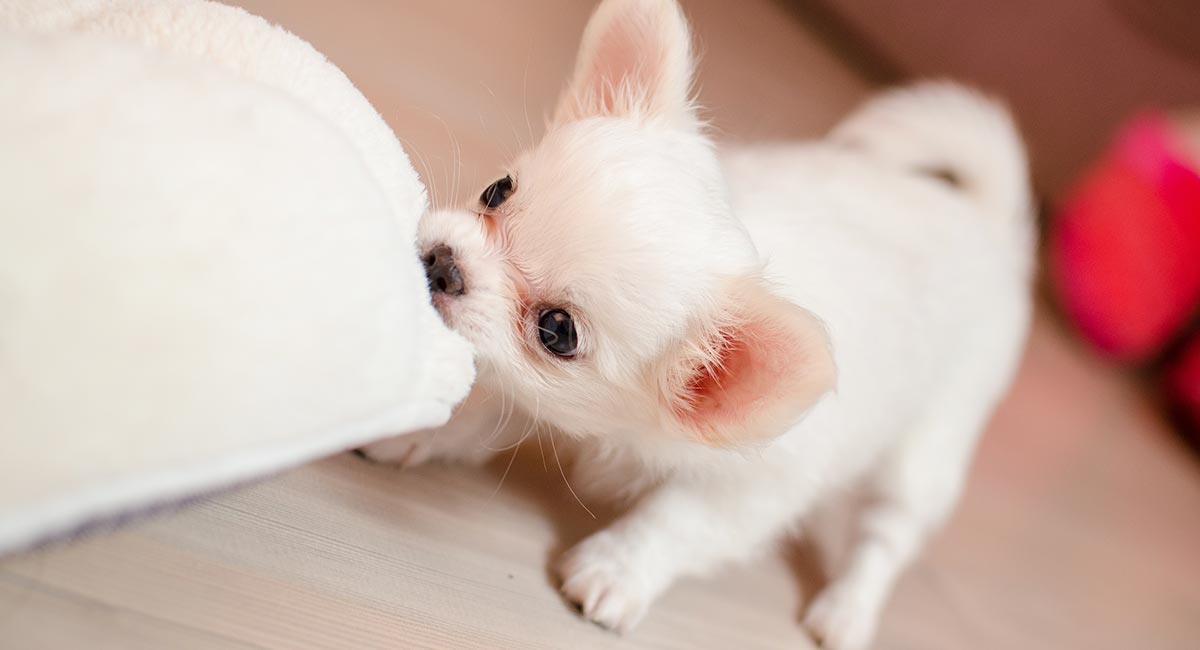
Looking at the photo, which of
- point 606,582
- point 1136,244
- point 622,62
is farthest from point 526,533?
point 1136,244

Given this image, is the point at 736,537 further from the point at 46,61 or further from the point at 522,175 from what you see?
the point at 46,61

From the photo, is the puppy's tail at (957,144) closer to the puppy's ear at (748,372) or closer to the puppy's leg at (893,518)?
the puppy's leg at (893,518)

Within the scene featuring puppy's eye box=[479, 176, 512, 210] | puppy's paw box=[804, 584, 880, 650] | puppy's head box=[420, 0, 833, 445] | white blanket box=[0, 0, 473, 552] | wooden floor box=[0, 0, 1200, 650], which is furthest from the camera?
puppy's paw box=[804, 584, 880, 650]

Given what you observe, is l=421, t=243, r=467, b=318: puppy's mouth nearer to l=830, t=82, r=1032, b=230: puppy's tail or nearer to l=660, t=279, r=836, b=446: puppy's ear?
l=660, t=279, r=836, b=446: puppy's ear

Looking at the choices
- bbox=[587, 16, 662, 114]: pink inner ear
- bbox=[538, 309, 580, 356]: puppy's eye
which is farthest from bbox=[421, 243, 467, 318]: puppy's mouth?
bbox=[587, 16, 662, 114]: pink inner ear

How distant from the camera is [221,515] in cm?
93

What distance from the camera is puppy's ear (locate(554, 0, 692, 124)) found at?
3.89 ft

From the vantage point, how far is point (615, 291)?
1.00 meters

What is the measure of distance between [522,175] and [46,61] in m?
0.57

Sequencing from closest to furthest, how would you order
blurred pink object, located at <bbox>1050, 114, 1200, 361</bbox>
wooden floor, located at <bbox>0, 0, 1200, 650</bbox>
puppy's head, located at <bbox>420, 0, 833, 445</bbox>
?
wooden floor, located at <bbox>0, 0, 1200, 650</bbox>
puppy's head, located at <bbox>420, 0, 833, 445</bbox>
blurred pink object, located at <bbox>1050, 114, 1200, 361</bbox>

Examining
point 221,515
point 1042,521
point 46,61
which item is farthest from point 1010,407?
point 46,61

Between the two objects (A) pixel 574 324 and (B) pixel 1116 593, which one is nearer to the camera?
(A) pixel 574 324

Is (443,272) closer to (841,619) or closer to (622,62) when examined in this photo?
(622,62)

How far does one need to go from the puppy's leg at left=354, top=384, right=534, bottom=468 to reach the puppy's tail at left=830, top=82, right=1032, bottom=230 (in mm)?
976
